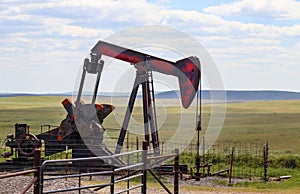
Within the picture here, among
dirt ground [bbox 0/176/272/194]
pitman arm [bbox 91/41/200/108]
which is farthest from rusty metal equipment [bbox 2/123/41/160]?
pitman arm [bbox 91/41/200/108]

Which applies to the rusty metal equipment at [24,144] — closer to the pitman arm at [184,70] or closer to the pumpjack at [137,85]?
the pumpjack at [137,85]

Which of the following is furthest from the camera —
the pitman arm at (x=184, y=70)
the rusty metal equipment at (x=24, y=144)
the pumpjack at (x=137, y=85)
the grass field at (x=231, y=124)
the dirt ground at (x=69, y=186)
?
the grass field at (x=231, y=124)

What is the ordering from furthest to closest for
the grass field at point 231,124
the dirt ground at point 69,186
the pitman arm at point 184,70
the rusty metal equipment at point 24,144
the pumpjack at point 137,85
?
the grass field at point 231,124 < the rusty metal equipment at point 24,144 < the pitman arm at point 184,70 < the pumpjack at point 137,85 < the dirt ground at point 69,186

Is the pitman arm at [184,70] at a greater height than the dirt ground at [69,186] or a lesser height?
greater

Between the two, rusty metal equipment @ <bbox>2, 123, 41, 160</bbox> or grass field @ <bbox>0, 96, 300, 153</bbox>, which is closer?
rusty metal equipment @ <bbox>2, 123, 41, 160</bbox>

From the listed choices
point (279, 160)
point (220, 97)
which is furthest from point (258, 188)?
point (279, 160)

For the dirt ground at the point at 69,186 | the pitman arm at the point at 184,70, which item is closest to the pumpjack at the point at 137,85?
the pitman arm at the point at 184,70

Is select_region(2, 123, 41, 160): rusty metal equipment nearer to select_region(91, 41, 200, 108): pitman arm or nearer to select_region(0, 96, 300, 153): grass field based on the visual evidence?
select_region(0, 96, 300, 153): grass field

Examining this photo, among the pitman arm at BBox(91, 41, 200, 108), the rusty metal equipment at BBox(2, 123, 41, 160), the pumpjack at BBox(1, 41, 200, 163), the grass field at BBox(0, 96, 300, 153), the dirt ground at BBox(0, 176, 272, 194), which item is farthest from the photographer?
the grass field at BBox(0, 96, 300, 153)

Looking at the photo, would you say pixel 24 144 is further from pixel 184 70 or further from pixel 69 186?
pixel 69 186

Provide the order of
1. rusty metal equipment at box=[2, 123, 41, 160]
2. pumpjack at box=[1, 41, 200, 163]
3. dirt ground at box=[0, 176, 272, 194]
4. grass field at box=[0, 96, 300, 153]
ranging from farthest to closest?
1. grass field at box=[0, 96, 300, 153]
2. rusty metal equipment at box=[2, 123, 41, 160]
3. pumpjack at box=[1, 41, 200, 163]
4. dirt ground at box=[0, 176, 272, 194]

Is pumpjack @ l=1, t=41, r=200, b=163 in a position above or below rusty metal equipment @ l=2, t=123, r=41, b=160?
above

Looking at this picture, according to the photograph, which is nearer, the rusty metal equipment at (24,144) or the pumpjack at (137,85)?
the pumpjack at (137,85)

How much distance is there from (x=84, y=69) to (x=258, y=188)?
17.9 ft
